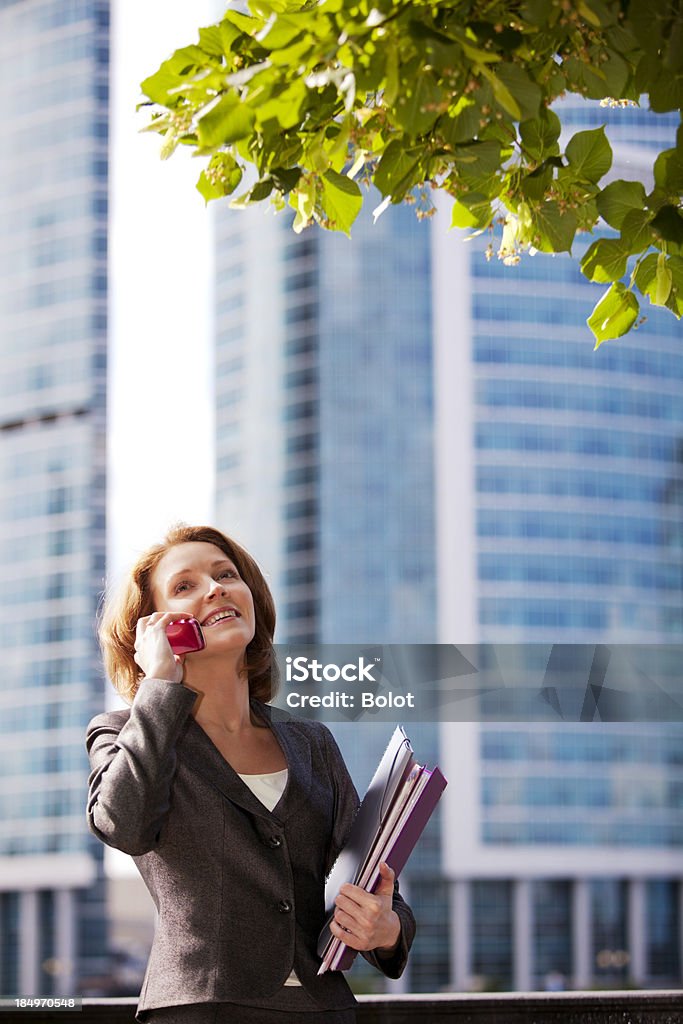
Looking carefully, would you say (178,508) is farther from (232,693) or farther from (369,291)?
(369,291)

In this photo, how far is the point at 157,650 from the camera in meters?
1.08

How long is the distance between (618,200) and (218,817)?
586 mm

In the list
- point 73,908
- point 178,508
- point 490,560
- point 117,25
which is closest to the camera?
point 178,508

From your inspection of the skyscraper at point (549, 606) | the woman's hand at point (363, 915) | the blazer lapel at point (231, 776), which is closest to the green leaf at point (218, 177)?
the blazer lapel at point (231, 776)

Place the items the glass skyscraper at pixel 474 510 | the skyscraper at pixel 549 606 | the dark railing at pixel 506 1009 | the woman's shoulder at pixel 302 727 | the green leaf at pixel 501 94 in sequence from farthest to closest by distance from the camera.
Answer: the skyscraper at pixel 549 606, the glass skyscraper at pixel 474 510, the dark railing at pixel 506 1009, the woman's shoulder at pixel 302 727, the green leaf at pixel 501 94

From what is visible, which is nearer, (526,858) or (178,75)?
(178,75)

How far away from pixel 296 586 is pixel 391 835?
29.5 metres

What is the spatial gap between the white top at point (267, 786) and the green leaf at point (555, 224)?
51 cm

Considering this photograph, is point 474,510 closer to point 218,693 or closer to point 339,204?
point 218,693

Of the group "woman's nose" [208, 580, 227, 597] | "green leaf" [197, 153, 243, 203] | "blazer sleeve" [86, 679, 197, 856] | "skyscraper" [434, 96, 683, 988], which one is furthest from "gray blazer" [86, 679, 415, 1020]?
"skyscraper" [434, 96, 683, 988]

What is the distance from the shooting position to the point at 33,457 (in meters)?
22.7

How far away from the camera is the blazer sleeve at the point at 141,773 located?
101 centimetres

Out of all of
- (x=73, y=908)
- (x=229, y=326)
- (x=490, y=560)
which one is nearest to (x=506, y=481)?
(x=490, y=560)

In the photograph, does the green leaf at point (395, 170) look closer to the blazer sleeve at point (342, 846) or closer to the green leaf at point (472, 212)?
the green leaf at point (472, 212)
